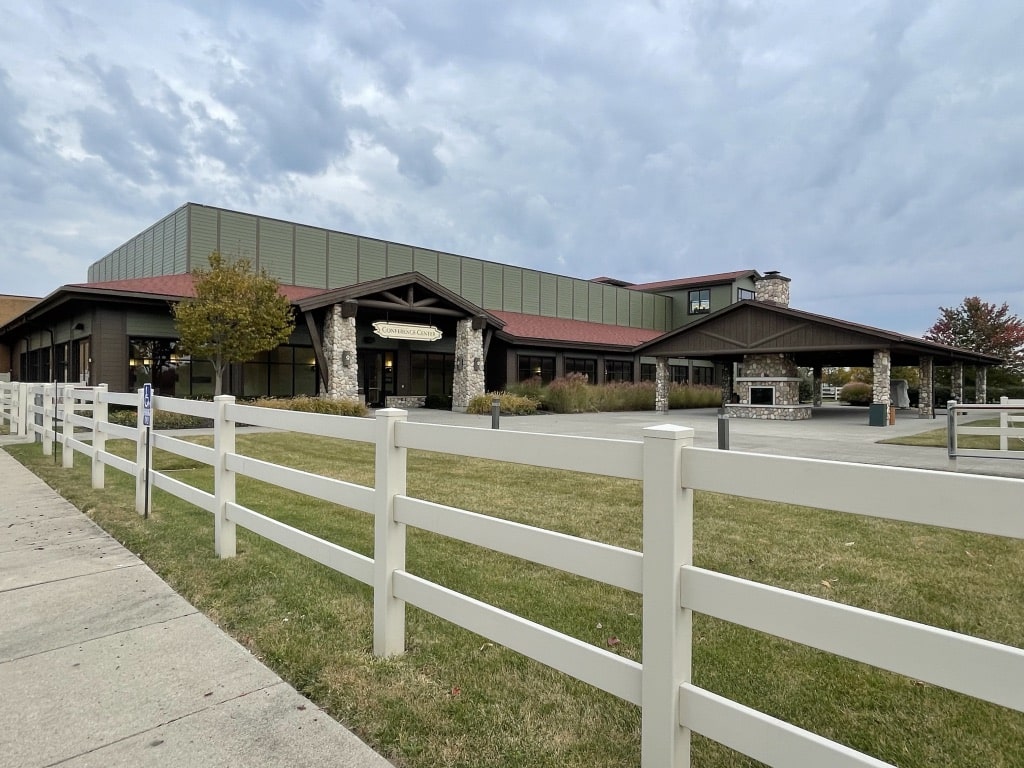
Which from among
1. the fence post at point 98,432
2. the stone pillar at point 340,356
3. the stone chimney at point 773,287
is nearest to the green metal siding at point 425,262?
the stone pillar at point 340,356

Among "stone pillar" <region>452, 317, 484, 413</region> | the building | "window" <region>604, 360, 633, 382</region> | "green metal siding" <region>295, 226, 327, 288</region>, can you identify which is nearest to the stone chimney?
the building

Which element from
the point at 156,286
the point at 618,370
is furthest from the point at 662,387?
the point at 156,286

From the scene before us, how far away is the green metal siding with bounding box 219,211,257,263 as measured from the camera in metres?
25.5

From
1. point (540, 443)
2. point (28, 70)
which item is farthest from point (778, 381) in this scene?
point (28, 70)

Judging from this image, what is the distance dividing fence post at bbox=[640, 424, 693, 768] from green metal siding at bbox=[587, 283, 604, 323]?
39.8 m

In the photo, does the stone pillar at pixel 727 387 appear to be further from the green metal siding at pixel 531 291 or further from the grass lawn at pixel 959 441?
the grass lawn at pixel 959 441

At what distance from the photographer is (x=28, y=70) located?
16.4 metres

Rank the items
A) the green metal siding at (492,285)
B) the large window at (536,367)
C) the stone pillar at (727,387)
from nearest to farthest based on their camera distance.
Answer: the large window at (536,367), the stone pillar at (727,387), the green metal siding at (492,285)

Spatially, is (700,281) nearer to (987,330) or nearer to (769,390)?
(987,330)

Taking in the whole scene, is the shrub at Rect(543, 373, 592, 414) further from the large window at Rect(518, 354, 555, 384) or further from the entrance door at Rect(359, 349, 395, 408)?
the entrance door at Rect(359, 349, 395, 408)

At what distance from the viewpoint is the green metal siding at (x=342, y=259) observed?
28516 mm

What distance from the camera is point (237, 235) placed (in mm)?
25875

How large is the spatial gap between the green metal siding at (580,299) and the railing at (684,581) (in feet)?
124

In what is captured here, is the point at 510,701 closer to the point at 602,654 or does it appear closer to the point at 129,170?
the point at 602,654
